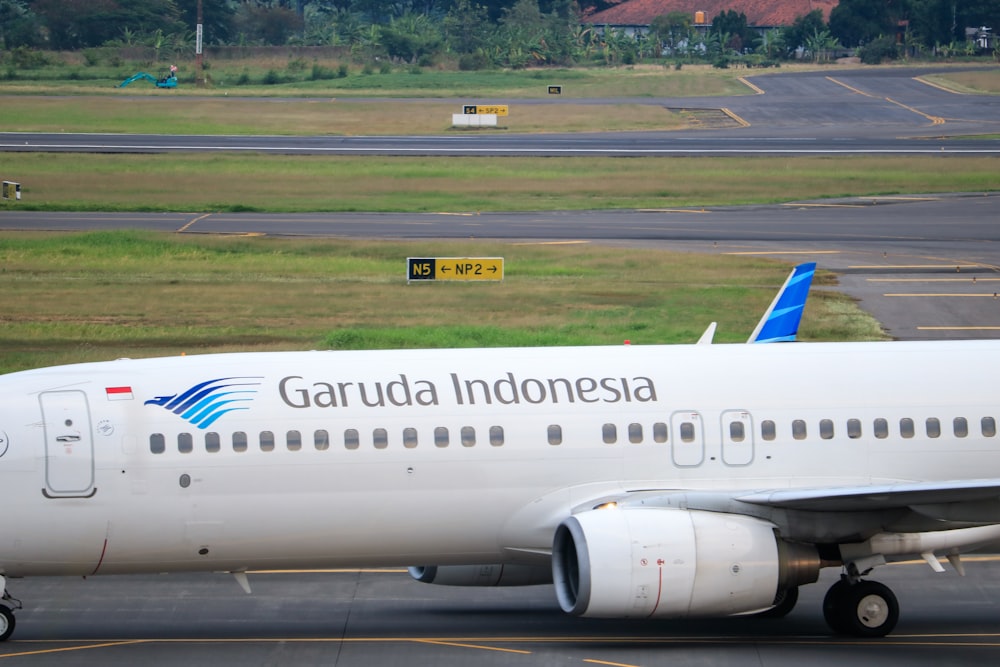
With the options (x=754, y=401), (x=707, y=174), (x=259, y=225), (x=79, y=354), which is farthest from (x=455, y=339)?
(x=707, y=174)

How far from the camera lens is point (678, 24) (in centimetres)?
16875

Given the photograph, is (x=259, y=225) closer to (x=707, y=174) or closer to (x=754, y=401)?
(x=707, y=174)

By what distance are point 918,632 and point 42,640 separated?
13.2 m

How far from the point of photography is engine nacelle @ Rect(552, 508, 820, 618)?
1905cm

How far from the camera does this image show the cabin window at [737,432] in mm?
20719

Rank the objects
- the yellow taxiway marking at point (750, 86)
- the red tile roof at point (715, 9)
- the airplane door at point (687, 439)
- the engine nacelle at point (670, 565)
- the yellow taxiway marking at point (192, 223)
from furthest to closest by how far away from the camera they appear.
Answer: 1. the red tile roof at point (715, 9)
2. the yellow taxiway marking at point (750, 86)
3. the yellow taxiway marking at point (192, 223)
4. the airplane door at point (687, 439)
5. the engine nacelle at point (670, 565)

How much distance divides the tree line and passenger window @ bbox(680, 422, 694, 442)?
13319 centimetres

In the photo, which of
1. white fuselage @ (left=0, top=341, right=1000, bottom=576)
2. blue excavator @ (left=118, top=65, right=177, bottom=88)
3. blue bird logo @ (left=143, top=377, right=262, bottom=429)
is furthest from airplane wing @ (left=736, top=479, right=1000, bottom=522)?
blue excavator @ (left=118, top=65, right=177, bottom=88)

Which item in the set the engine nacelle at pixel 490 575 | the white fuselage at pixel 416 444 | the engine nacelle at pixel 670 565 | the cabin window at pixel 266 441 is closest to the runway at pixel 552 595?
the engine nacelle at pixel 490 575

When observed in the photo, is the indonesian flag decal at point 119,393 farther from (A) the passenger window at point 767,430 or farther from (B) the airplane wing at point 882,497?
(A) the passenger window at point 767,430

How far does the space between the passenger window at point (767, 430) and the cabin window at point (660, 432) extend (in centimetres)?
148

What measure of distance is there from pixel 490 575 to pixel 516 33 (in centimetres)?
14569

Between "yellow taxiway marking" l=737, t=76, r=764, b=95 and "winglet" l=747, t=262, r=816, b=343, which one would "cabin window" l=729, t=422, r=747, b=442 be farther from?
"yellow taxiway marking" l=737, t=76, r=764, b=95

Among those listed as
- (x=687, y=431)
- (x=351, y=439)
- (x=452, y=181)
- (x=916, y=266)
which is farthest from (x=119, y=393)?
(x=452, y=181)
